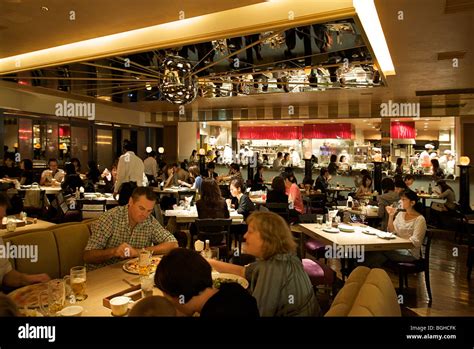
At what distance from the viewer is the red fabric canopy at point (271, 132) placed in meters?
15.3

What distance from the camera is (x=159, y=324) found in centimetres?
124

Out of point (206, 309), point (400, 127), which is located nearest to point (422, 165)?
point (400, 127)

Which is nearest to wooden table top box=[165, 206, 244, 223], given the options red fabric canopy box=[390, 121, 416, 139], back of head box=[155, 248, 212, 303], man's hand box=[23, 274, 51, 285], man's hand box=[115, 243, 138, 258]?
man's hand box=[115, 243, 138, 258]

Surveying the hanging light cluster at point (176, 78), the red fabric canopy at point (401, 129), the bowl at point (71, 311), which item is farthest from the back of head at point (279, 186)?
the red fabric canopy at point (401, 129)

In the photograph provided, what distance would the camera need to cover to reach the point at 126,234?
114 inches

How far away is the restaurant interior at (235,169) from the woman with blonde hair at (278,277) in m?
0.01

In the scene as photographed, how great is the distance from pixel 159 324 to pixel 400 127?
13.6 m

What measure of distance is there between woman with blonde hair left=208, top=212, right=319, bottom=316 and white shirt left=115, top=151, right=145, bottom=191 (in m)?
4.95

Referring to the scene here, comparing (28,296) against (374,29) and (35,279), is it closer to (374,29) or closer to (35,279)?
(35,279)

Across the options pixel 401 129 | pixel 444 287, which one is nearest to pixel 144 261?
pixel 444 287

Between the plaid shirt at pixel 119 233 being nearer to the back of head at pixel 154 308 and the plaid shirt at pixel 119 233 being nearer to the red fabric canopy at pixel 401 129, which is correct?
the back of head at pixel 154 308

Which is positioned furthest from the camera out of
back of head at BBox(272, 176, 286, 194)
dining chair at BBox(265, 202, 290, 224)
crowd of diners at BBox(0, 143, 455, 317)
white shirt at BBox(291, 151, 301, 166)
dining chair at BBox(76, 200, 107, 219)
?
white shirt at BBox(291, 151, 301, 166)

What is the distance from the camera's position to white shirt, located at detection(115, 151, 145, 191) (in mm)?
6696

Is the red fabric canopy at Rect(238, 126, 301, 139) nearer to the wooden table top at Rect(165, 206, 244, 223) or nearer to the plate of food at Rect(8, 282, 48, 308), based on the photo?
the wooden table top at Rect(165, 206, 244, 223)
